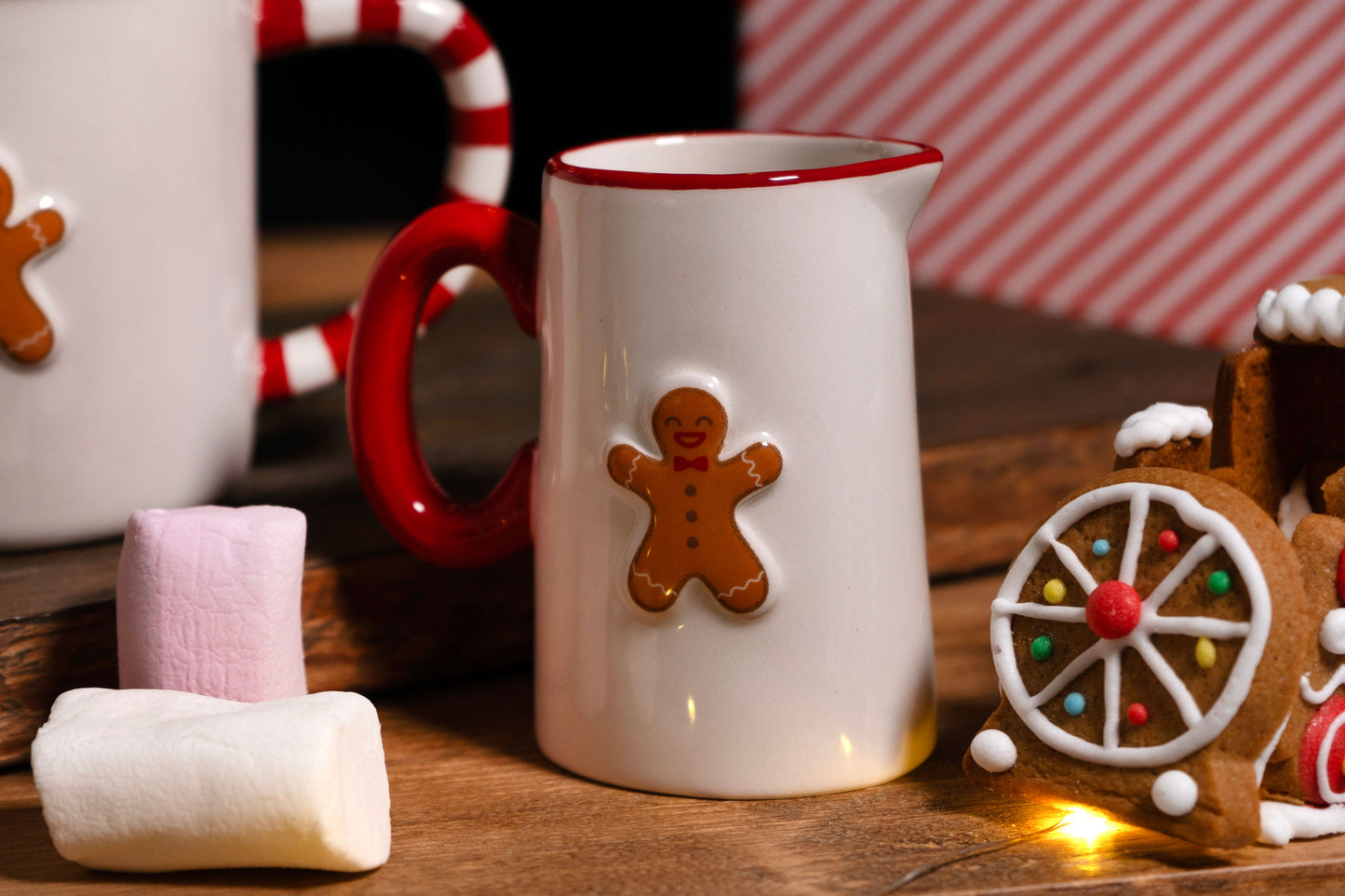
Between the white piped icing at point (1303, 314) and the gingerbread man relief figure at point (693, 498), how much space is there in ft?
0.66

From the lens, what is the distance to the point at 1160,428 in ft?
1.80

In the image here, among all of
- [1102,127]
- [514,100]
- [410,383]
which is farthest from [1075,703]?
[514,100]

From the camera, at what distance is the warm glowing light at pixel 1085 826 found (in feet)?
1.73

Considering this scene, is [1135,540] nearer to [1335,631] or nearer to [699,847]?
[1335,631]

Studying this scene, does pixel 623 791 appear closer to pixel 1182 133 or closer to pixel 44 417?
pixel 44 417

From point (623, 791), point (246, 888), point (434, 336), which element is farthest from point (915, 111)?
point (246, 888)

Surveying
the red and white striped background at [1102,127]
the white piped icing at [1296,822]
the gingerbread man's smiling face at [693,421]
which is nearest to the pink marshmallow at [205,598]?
the gingerbread man's smiling face at [693,421]

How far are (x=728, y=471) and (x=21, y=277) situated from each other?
0.30 meters

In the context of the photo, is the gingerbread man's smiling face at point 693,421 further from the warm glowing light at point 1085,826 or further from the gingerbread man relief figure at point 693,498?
the warm glowing light at point 1085,826

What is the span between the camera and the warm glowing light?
526mm

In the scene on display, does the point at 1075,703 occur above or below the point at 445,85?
below

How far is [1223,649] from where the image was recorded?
0.49 metres

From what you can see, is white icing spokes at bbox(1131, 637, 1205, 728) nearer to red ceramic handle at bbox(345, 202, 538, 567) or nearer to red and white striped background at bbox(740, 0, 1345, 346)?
red ceramic handle at bbox(345, 202, 538, 567)

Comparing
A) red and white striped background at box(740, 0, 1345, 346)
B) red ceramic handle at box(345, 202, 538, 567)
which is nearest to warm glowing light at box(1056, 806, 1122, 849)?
red ceramic handle at box(345, 202, 538, 567)
